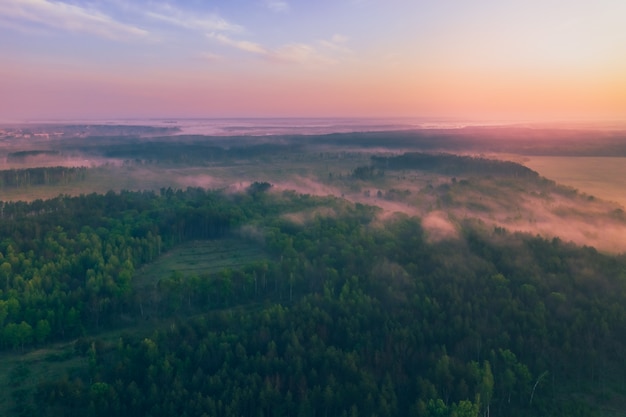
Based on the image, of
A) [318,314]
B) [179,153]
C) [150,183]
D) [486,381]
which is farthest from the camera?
[179,153]

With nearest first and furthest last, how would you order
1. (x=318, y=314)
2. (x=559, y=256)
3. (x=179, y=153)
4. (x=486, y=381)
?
(x=486, y=381) < (x=318, y=314) < (x=559, y=256) < (x=179, y=153)

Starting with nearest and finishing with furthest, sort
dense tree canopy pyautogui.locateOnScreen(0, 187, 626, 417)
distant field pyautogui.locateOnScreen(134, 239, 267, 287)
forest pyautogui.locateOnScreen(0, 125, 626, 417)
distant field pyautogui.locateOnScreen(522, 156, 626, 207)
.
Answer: dense tree canopy pyautogui.locateOnScreen(0, 187, 626, 417) → forest pyautogui.locateOnScreen(0, 125, 626, 417) → distant field pyautogui.locateOnScreen(134, 239, 267, 287) → distant field pyautogui.locateOnScreen(522, 156, 626, 207)

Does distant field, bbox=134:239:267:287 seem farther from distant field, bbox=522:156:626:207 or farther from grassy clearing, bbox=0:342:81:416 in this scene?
distant field, bbox=522:156:626:207

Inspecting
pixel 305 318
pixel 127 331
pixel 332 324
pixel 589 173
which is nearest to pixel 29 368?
pixel 127 331

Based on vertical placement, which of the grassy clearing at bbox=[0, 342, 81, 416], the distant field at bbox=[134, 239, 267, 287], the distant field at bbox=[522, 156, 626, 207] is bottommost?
the grassy clearing at bbox=[0, 342, 81, 416]

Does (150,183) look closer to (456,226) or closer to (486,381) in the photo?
(456,226)

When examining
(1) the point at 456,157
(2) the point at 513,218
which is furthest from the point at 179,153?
(2) the point at 513,218

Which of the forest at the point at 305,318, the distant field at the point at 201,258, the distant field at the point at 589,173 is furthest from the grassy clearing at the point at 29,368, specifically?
the distant field at the point at 589,173

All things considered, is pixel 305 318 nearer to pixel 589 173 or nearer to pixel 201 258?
pixel 201 258

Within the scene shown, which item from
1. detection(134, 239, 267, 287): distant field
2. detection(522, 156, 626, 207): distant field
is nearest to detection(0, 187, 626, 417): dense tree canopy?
detection(134, 239, 267, 287): distant field
